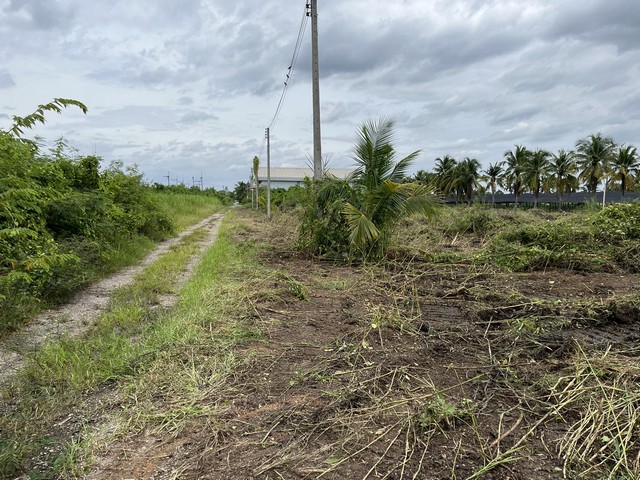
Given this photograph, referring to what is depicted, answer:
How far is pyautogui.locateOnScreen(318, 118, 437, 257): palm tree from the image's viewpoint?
9844mm

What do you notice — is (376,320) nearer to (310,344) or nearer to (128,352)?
(310,344)

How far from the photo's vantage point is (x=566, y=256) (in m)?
9.20

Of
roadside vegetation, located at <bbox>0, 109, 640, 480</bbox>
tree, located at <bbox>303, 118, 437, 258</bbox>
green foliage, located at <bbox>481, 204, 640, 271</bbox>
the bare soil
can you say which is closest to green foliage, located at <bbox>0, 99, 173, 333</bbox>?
roadside vegetation, located at <bbox>0, 109, 640, 480</bbox>

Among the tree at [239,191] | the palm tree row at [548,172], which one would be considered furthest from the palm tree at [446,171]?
the tree at [239,191]

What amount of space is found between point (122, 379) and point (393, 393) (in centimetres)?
223

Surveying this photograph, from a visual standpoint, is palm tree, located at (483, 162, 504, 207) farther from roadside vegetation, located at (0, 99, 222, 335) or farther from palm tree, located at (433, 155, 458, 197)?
roadside vegetation, located at (0, 99, 222, 335)

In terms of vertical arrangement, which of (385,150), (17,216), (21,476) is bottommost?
(21,476)

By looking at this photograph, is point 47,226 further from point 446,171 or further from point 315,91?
point 446,171

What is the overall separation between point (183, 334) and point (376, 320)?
210cm

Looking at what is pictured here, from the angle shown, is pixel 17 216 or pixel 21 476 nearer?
pixel 21 476

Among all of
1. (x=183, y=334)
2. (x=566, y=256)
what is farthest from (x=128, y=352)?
(x=566, y=256)

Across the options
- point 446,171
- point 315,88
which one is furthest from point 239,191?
point 315,88

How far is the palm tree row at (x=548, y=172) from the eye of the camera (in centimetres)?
4423

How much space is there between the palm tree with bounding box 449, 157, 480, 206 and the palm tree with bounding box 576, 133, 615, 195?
1359cm
